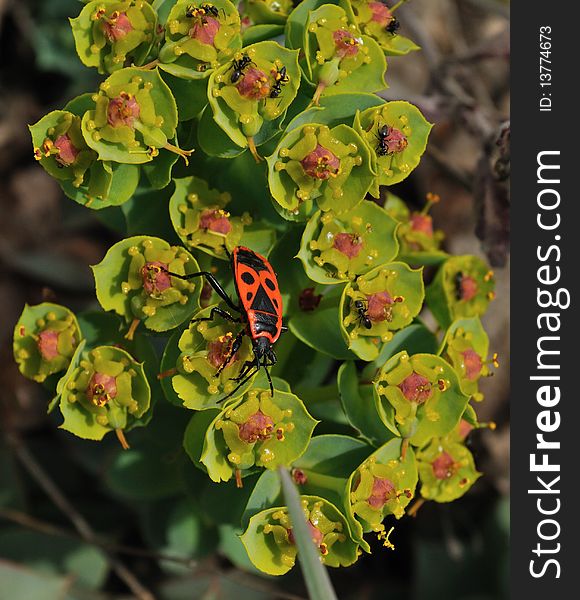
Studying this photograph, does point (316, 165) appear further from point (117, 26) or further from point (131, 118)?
point (117, 26)

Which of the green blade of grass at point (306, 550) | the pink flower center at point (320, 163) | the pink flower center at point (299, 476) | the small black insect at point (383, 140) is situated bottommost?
the green blade of grass at point (306, 550)

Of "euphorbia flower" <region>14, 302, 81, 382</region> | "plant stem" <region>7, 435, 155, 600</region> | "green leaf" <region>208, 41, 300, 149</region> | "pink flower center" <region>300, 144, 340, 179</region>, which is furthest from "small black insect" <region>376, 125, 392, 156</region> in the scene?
"plant stem" <region>7, 435, 155, 600</region>

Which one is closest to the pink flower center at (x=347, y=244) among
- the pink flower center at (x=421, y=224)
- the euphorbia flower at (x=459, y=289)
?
the euphorbia flower at (x=459, y=289)

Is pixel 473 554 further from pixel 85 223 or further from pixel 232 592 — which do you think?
pixel 85 223

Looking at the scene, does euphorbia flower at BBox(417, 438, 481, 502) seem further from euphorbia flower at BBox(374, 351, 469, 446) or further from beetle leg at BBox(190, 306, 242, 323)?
beetle leg at BBox(190, 306, 242, 323)

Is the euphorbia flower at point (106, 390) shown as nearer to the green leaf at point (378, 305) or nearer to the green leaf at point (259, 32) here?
the green leaf at point (378, 305)

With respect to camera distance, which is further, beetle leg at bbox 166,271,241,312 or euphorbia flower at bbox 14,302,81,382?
euphorbia flower at bbox 14,302,81,382

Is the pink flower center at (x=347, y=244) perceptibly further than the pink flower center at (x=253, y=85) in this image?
Yes
